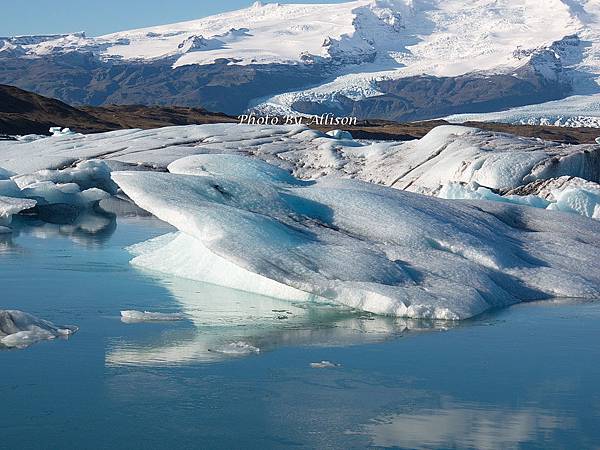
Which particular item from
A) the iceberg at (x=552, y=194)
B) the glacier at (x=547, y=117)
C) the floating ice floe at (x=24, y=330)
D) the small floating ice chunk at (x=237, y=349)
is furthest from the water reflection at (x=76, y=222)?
the glacier at (x=547, y=117)

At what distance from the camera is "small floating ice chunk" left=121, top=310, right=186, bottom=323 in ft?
31.9

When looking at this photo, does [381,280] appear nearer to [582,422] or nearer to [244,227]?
[244,227]

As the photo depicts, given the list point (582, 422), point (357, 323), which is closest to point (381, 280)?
point (357, 323)

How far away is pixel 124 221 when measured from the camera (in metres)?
20.1

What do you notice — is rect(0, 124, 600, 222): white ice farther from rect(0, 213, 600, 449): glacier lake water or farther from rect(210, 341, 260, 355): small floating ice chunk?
rect(210, 341, 260, 355): small floating ice chunk

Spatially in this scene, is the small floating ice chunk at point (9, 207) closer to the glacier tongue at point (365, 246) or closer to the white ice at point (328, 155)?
the white ice at point (328, 155)

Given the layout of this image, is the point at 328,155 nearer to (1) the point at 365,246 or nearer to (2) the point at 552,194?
(2) the point at 552,194

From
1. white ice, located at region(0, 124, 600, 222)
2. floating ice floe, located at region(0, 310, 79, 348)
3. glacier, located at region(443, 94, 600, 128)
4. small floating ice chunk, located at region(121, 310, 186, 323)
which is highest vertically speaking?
floating ice floe, located at region(0, 310, 79, 348)

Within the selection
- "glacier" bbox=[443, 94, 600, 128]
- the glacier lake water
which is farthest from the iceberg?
"glacier" bbox=[443, 94, 600, 128]

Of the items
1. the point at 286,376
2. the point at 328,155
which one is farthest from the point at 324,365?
the point at 328,155

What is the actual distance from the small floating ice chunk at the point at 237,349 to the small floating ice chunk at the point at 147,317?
1.20 meters

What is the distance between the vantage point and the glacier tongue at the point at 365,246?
1003 cm

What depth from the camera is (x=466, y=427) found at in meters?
6.72

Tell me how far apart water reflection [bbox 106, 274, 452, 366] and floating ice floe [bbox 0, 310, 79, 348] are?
55cm
